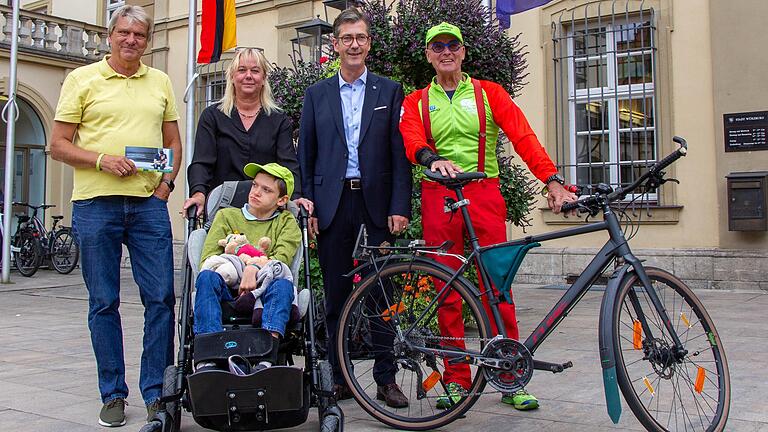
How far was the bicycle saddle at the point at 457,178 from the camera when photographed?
3629 mm

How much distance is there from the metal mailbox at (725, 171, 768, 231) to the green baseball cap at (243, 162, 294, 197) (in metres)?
7.12

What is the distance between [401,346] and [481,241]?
0.73 metres

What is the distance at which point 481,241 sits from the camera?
4.01 m

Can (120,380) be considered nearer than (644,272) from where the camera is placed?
No

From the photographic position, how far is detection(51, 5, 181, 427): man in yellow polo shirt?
3.90 metres

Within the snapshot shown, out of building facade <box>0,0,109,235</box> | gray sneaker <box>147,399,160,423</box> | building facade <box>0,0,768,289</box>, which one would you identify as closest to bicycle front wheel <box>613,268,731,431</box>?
gray sneaker <box>147,399,160,423</box>

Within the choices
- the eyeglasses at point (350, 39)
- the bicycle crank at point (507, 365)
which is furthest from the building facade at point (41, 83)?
the bicycle crank at point (507, 365)

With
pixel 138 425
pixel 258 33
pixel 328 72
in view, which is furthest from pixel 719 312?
pixel 258 33

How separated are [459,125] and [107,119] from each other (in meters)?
1.86

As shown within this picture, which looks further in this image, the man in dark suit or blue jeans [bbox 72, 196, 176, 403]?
the man in dark suit

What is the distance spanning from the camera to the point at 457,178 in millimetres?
3658

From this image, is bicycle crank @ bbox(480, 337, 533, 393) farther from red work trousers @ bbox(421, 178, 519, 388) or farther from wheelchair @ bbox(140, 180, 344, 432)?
wheelchair @ bbox(140, 180, 344, 432)

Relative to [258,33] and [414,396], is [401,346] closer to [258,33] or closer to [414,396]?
[414,396]

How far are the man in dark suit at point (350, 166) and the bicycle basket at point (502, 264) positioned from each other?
0.68 m
